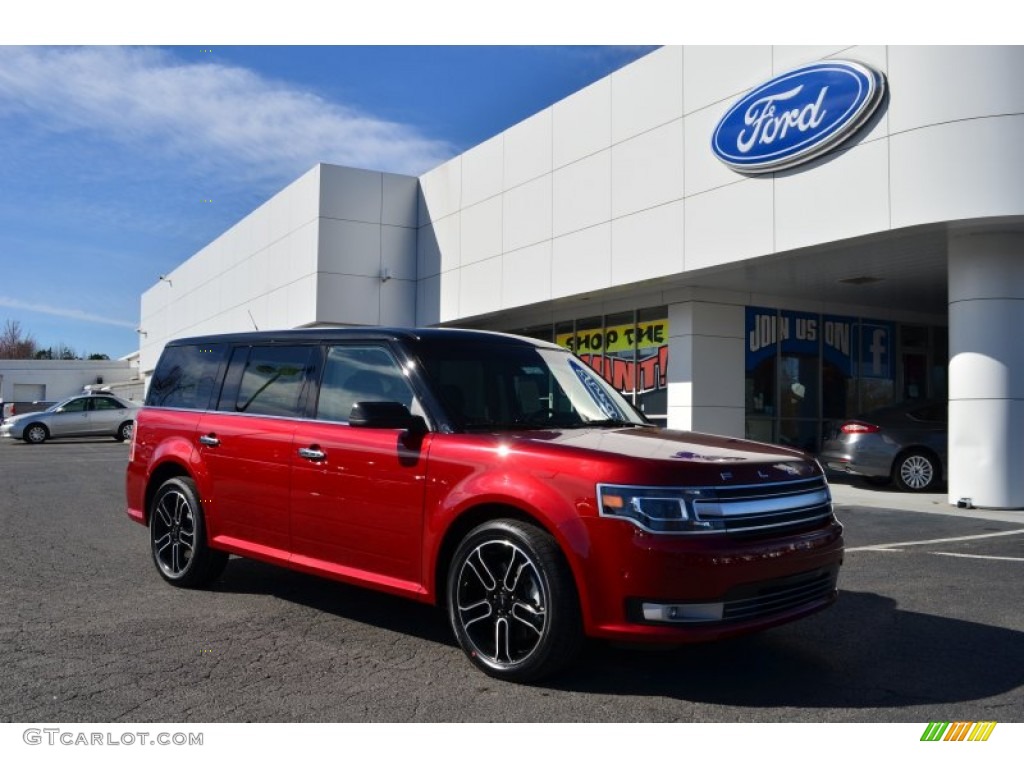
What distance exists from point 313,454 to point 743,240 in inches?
388

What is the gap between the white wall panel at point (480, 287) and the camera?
1983 centimetres

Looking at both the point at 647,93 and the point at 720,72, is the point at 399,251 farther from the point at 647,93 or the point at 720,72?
the point at 720,72

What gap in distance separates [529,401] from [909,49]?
29.7 feet

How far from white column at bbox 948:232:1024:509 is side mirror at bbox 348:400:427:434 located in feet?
31.5

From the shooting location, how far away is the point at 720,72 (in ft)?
46.4

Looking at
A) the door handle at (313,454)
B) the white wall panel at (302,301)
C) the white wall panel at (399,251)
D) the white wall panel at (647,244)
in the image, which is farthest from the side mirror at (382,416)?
the white wall panel at (399,251)

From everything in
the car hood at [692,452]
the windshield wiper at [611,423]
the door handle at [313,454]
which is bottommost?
the door handle at [313,454]

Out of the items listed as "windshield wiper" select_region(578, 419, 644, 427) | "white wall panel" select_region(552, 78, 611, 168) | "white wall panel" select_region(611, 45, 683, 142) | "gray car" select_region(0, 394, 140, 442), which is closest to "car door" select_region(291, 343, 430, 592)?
"windshield wiper" select_region(578, 419, 644, 427)

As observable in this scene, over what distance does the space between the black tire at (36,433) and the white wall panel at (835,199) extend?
23341 mm

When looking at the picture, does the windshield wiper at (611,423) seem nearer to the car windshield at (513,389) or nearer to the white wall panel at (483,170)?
the car windshield at (513,389)

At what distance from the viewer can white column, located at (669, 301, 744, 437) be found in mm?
16469

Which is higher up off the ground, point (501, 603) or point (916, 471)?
point (916, 471)

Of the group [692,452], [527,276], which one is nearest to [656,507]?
[692,452]

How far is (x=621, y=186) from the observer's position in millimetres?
16172
